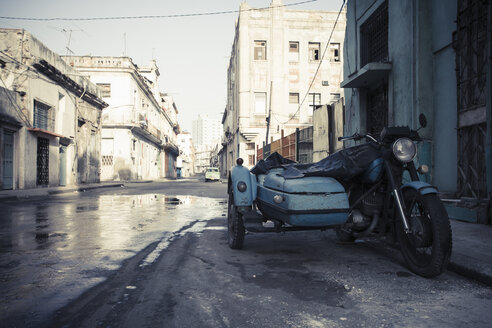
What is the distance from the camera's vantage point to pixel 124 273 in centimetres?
344

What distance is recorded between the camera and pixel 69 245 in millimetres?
4805

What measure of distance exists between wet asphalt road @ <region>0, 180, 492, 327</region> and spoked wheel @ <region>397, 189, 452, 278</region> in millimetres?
147

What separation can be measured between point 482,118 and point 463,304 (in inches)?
195

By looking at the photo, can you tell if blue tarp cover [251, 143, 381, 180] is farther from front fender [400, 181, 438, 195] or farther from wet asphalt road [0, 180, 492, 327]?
wet asphalt road [0, 180, 492, 327]

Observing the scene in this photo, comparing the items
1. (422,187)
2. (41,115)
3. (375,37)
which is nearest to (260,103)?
(41,115)

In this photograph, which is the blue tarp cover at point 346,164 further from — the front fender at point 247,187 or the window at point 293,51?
the window at point 293,51

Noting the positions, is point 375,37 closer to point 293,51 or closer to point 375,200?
point 375,200

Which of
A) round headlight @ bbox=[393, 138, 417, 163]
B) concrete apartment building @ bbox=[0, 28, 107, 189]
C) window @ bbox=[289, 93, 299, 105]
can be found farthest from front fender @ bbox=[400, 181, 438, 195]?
window @ bbox=[289, 93, 299, 105]

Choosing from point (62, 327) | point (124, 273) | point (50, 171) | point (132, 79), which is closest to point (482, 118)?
point (124, 273)

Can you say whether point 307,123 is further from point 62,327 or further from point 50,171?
point 62,327

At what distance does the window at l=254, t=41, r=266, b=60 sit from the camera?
31688 mm

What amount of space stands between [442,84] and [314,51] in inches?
1044

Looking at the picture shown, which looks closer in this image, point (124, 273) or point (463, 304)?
point (463, 304)

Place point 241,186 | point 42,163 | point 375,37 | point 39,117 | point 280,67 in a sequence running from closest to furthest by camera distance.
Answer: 1. point 241,186
2. point 375,37
3. point 39,117
4. point 42,163
5. point 280,67
